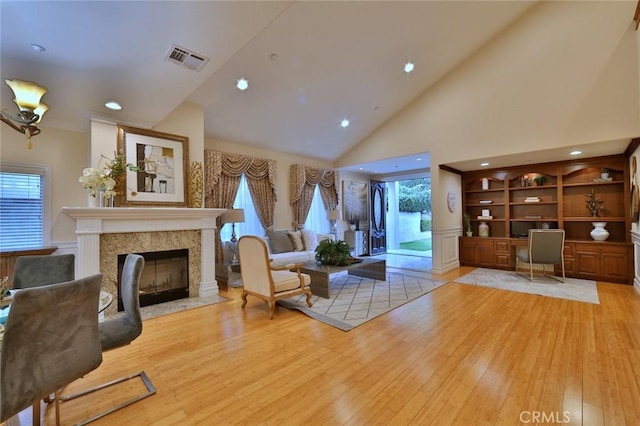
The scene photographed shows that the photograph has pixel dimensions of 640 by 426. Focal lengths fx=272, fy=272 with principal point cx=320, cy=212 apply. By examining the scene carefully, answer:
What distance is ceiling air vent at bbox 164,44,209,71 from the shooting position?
102 inches

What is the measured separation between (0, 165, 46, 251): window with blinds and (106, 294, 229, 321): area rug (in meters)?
1.49

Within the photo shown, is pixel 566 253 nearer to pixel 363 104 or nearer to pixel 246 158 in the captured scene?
pixel 363 104

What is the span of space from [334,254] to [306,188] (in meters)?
2.76

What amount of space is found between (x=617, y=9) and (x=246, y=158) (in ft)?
21.2

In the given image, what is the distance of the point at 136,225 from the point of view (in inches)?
144

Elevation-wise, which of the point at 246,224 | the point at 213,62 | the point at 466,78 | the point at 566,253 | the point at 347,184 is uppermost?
the point at 466,78

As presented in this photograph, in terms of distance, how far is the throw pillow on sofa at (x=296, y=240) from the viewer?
19.9 feet

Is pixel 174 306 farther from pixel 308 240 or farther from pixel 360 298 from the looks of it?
pixel 308 240

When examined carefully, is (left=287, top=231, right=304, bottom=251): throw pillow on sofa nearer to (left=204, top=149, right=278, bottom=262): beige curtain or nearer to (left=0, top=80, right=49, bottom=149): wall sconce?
(left=204, top=149, right=278, bottom=262): beige curtain

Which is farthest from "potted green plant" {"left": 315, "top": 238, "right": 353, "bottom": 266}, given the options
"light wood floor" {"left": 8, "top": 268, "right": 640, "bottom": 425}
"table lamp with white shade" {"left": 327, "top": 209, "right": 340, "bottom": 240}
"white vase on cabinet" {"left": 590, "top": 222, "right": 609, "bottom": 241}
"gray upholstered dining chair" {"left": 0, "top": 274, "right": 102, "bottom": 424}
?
"white vase on cabinet" {"left": 590, "top": 222, "right": 609, "bottom": 241}

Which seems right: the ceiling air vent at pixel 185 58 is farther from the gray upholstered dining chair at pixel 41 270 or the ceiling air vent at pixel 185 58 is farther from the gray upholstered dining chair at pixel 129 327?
the gray upholstered dining chair at pixel 41 270

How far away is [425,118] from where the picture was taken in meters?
6.02

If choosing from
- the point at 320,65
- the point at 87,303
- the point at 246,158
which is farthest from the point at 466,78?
the point at 87,303

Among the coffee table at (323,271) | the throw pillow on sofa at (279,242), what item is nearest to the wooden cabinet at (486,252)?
the coffee table at (323,271)
